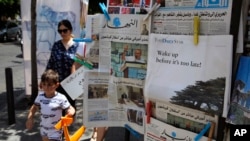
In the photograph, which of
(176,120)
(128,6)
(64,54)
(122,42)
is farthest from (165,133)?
(64,54)

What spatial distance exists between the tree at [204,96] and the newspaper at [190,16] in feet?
1.04

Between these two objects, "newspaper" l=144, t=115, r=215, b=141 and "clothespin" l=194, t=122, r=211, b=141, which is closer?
"clothespin" l=194, t=122, r=211, b=141

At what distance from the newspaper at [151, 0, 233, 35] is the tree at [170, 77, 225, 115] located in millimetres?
318

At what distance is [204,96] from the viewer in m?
2.38

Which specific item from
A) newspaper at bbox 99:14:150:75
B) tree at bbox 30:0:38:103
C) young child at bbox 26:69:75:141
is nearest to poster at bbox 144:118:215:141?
newspaper at bbox 99:14:150:75

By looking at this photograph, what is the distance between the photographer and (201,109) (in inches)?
94.7

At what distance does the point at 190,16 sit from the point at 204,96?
533mm

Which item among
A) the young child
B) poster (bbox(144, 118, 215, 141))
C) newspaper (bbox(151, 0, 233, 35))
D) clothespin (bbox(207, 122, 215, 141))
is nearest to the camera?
newspaper (bbox(151, 0, 233, 35))

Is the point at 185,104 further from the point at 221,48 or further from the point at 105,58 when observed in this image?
the point at 105,58

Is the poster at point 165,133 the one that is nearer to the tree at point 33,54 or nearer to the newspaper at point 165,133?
the newspaper at point 165,133

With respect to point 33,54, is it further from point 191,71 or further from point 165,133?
point 191,71

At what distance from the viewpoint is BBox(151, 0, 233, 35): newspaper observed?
7.63ft

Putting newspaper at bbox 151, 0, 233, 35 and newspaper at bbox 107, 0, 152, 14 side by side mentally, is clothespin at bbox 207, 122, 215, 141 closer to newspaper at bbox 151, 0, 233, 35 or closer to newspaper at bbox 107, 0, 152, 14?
newspaper at bbox 151, 0, 233, 35

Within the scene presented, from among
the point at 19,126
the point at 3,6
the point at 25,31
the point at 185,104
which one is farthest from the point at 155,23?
the point at 3,6
